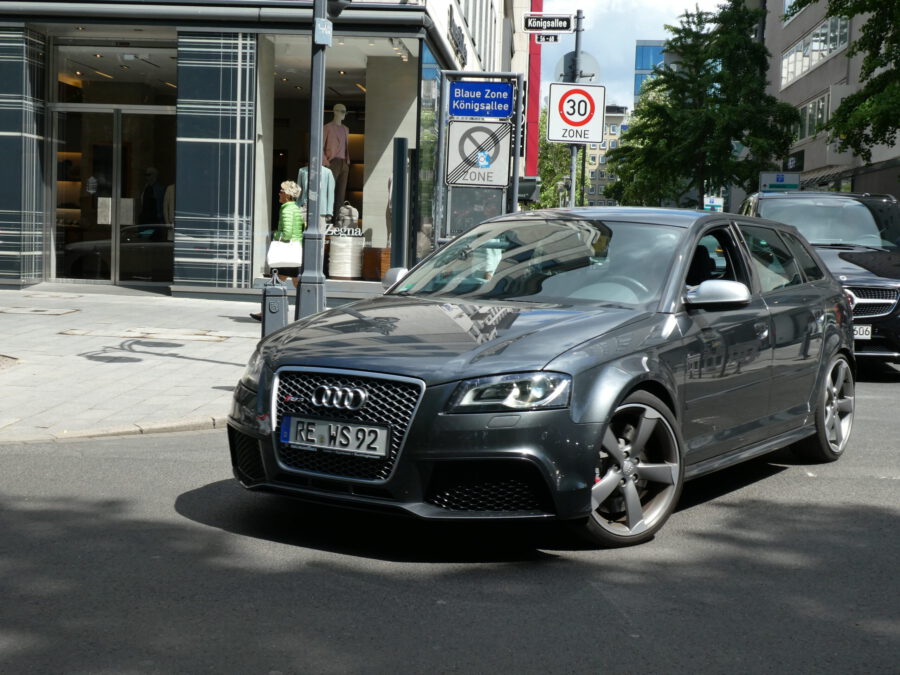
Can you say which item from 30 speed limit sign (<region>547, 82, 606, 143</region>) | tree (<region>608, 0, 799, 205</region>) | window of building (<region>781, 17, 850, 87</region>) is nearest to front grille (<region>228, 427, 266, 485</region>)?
30 speed limit sign (<region>547, 82, 606, 143</region>)

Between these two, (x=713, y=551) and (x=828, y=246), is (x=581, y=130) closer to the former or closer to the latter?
(x=828, y=246)

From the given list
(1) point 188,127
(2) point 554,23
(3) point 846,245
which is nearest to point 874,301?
(3) point 846,245

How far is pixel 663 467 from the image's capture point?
5.48m

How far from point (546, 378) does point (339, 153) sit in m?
15.8

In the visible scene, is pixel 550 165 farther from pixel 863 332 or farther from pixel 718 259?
pixel 718 259

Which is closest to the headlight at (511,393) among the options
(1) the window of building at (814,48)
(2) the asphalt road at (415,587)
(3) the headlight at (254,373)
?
(2) the asphalt road at (415,587)

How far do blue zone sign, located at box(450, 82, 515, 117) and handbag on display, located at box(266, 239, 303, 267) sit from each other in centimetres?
392

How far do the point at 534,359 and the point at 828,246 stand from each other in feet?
30.4

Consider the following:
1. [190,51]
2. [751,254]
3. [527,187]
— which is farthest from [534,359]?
[527,187]

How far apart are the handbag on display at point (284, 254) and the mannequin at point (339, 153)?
4199 millimetres

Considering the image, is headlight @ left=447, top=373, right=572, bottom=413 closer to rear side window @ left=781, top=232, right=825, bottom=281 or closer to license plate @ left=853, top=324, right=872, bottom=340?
rear side window @ left=781, top=232, right=825, bottom=281

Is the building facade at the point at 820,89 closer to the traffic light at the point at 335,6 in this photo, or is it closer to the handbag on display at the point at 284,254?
the handbag on display at the point at 284,254

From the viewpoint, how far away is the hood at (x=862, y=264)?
12234mm

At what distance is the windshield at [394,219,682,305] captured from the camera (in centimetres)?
597
